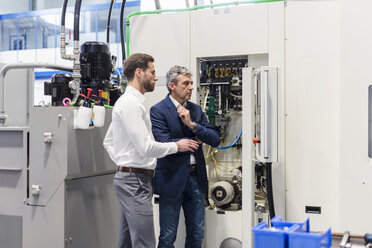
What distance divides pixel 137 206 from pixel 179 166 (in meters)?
0.43

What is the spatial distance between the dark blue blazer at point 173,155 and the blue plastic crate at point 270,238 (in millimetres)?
1425

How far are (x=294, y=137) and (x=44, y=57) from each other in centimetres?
725

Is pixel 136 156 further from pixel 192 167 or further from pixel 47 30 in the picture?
pixel 47 30

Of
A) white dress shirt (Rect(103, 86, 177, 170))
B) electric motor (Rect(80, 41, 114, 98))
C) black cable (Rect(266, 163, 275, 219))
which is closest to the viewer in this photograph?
white dress shirt (Rect(103, 86, 177, 170))

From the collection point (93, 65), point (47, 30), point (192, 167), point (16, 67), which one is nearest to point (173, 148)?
point (192, 167)

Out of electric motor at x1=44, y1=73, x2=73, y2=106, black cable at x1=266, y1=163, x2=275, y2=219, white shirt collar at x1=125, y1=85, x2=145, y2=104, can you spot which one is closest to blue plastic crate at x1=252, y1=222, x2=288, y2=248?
white shirt collar at x1=125, y1=85, x2=145, y2=104

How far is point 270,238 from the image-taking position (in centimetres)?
116

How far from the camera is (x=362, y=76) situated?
2566 millimetres

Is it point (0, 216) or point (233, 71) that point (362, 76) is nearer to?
point (233, 71)

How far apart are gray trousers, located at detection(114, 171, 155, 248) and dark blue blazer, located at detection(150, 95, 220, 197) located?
0.25 m

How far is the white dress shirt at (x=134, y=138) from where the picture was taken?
7.41 ft

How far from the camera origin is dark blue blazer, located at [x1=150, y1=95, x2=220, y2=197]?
2596mm

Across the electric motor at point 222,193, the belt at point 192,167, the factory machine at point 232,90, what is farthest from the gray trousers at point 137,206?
the electric motor at point 222,193

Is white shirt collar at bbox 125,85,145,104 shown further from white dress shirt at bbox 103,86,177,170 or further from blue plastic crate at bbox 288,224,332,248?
blue plastic crate at bbox 288,224,332,248
